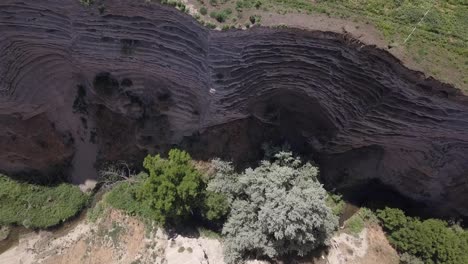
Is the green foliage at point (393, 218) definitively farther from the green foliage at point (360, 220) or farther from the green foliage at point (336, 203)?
the green foliage at point (336, 203)

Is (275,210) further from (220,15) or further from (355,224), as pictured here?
(220,15)

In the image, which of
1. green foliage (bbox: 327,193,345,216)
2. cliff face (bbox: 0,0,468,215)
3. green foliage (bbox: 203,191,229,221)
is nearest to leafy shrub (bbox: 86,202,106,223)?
cliff face (bbox: 0,0,468,215)

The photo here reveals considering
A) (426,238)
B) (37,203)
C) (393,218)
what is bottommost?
(37,203)

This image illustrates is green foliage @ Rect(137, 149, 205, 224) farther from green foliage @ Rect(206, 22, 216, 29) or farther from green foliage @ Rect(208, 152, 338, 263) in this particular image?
green foliage @ Rect(206, 22, 216, 29)

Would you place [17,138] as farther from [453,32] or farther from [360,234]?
[453,32]

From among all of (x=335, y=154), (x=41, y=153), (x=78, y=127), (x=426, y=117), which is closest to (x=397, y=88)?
(x=426, y=117)

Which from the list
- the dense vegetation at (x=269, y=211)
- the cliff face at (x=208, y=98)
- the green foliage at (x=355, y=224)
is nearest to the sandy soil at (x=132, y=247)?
the green foliage at (x=355, y=224)

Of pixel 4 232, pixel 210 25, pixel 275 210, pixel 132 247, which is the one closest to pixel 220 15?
pixel 210 25

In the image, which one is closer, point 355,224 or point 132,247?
point 132,247
